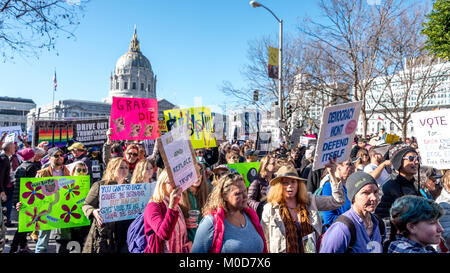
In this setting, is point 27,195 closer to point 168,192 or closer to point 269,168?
point 168,192

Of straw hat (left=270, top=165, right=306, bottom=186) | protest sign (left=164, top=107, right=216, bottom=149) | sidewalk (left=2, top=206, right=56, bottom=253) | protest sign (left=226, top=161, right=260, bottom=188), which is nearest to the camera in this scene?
straw hat (left=270, top=165, right=306, bottom=186)

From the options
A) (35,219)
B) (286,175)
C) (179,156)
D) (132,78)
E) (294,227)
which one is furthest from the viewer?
(132,78)

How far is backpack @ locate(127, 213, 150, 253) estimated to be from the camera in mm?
3020

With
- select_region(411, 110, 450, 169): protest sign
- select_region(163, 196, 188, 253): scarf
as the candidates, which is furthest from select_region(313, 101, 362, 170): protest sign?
select_region(163, 196, 188, 253): scarf

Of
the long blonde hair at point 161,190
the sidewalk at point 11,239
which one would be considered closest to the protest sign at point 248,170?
the long blonde hair at point 161,190

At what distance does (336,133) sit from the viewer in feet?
12.3

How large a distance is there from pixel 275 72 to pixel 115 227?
1508cm

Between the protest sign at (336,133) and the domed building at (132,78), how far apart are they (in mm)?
120730

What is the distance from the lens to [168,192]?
303 cm

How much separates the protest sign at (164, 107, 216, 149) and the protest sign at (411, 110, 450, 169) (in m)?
4.83

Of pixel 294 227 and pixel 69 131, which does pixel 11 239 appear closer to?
pixel 294 227

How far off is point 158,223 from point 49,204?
2.31 metres

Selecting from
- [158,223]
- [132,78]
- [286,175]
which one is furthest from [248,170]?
[132,78]

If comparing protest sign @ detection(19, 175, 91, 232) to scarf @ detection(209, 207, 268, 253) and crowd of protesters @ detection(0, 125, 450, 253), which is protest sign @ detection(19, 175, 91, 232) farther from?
scarf @ detection(209, 207, 268, 253)
